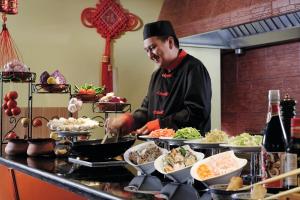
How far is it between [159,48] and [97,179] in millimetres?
1454

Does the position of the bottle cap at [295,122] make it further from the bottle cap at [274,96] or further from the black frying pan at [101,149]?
the black frying pan at [101,149]

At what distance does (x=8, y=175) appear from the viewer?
260cm

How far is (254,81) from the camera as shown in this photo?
→ 4922 millimetres

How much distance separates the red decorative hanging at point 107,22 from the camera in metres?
5.58

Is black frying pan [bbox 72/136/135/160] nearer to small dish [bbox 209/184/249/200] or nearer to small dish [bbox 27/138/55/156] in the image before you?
small dish [bbox 27/138/55/156]

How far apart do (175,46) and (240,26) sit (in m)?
1.31

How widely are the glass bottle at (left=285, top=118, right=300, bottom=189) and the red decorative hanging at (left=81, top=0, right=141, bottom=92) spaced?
14.6ft

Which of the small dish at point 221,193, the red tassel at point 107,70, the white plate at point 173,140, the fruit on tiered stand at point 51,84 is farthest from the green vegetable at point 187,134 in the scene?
the red tassel at point 107,70

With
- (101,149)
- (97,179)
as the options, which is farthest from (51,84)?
(97,179)

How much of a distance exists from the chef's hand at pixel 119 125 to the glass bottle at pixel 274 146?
137cm

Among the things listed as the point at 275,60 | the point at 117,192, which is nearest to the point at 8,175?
the point at 117,192

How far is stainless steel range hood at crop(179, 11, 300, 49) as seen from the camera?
379cm

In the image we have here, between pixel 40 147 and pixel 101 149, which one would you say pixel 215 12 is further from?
pixel 101 149

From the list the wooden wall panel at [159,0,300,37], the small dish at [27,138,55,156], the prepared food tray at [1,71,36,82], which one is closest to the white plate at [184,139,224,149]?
the small dish at [27,138,55,156]
